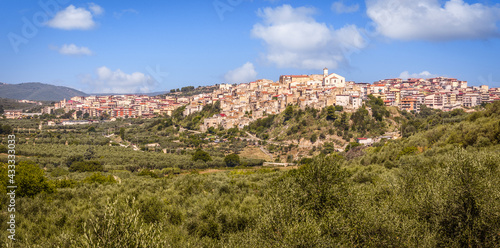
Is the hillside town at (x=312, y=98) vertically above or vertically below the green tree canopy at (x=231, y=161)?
above

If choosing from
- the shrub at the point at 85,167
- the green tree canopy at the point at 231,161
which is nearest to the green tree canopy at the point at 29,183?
the shrub at the point at 85,167

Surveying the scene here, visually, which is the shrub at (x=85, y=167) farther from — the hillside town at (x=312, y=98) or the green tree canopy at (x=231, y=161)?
the hillside town at (x=312, y=98)

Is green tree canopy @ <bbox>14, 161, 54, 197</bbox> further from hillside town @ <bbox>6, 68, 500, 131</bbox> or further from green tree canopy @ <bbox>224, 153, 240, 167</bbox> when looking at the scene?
hillside town @ <bbox>6, 68, 500, 131</bbox>

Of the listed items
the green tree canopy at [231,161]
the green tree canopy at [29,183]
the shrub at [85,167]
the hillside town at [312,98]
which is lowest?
the green tree canopy at [231,161]

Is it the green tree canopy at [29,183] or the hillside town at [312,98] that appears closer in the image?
the green tree canopy at [29,183]

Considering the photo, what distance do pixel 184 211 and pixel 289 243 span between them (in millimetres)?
5913

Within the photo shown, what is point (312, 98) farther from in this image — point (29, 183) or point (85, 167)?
point (29, 183)

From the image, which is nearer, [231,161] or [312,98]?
[231,161]

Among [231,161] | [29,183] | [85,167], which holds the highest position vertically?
[29,183]

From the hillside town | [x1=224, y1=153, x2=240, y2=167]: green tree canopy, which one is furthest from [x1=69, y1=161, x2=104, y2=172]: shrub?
the hillside town

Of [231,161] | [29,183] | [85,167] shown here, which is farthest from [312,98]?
[29,183]

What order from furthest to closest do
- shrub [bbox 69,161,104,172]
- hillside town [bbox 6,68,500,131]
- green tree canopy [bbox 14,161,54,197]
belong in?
hillside town [bbox 6,68,500,131] < shrub [bbox 69,161,104,172] < green tree canopy [bbox 14,161,54,197]

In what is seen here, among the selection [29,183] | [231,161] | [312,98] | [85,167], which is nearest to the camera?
[29,183]

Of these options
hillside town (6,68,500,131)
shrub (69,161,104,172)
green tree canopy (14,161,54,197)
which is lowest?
shrub (69,161,104,172)
